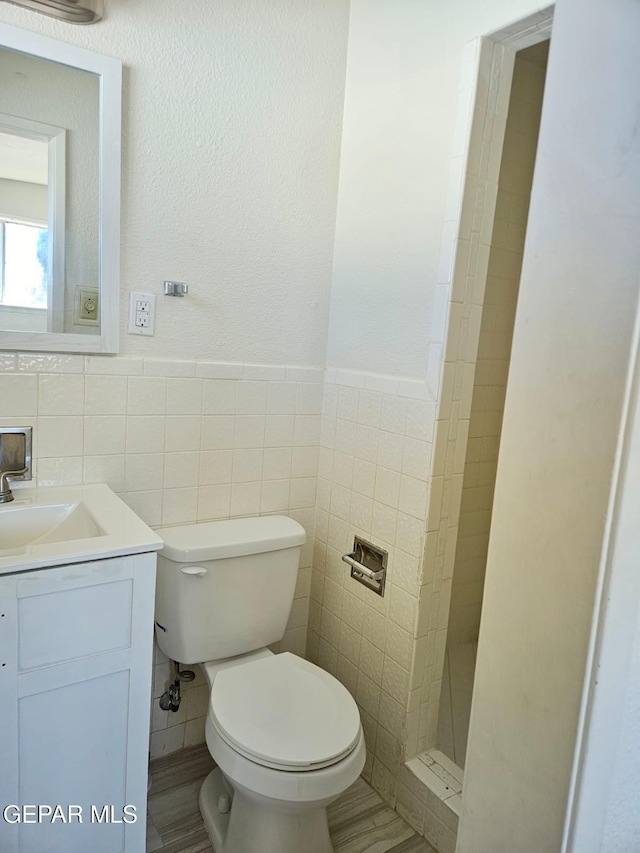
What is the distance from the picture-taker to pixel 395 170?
1.61m

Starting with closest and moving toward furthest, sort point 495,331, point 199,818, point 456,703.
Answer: point 199,818
point 456,703
point 495,331

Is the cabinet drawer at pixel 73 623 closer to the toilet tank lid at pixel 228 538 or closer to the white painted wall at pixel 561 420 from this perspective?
the toilet tank lid at pixel 228 538

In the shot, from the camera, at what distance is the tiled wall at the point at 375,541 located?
61.9 inches

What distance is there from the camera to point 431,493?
152 centimetres

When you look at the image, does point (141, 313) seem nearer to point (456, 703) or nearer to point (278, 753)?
point (278, 753)

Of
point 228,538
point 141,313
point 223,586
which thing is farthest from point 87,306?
point 223,586

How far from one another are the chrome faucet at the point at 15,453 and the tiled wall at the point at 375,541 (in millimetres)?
917

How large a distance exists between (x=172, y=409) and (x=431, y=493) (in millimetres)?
783

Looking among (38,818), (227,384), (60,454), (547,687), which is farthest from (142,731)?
(547,687)

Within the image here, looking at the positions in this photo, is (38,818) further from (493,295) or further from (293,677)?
(493,295)

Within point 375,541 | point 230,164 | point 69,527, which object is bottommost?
point 375,541

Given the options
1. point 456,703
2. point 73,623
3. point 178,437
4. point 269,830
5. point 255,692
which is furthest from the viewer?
point 456,703

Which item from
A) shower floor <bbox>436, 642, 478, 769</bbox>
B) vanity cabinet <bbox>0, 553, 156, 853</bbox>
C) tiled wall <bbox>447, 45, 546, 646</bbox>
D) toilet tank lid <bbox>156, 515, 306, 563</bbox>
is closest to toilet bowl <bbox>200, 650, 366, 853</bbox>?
vanity cabinet <bbox>0, 553, 156, 853</bbox>

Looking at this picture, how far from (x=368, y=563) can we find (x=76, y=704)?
905 millimetres
